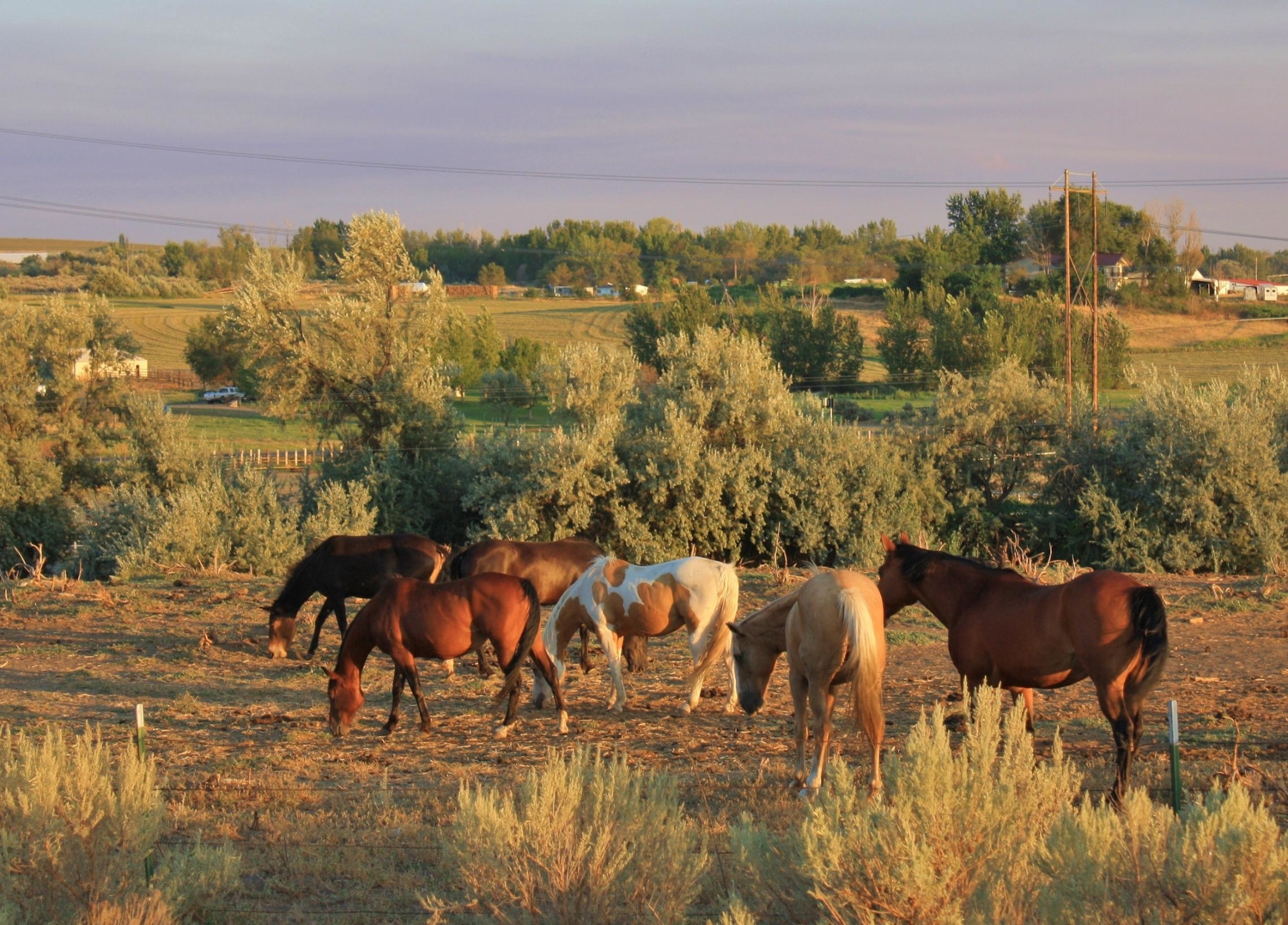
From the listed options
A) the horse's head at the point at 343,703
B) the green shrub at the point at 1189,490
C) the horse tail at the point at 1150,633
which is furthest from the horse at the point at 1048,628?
the green shrub at the point at 1189,490

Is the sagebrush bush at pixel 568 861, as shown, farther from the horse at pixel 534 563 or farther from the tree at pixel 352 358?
the tree at pixel 352 358

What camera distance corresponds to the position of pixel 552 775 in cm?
499

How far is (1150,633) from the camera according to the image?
22.5 ft

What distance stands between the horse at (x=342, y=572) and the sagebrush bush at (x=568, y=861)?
758 cm

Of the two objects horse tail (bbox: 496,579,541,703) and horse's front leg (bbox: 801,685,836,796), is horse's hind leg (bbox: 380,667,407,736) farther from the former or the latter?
horse's front leg (bbox: 801,685,836,796)

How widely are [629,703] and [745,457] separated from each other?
570 inches

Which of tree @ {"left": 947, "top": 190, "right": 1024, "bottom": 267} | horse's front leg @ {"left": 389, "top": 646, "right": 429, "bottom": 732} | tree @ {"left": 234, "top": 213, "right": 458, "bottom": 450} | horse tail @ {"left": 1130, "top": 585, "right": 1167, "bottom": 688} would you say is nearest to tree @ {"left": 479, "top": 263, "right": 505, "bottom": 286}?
tree @ {"left": 947, "top": 190, "right": 1024, "bottom": 267}

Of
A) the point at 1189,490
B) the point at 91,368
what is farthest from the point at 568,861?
the point at 91,368

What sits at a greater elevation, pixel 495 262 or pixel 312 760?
pixel 495 262

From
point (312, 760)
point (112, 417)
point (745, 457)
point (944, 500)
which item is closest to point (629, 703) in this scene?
point (312, 760)

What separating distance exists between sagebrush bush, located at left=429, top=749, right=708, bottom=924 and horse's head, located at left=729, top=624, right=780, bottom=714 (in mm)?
3358

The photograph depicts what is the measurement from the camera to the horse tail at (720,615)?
9.35m

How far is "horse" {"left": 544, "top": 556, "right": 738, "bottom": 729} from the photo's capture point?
9484 mm

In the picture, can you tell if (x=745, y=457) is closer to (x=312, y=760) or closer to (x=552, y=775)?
(x=312, y=760)
